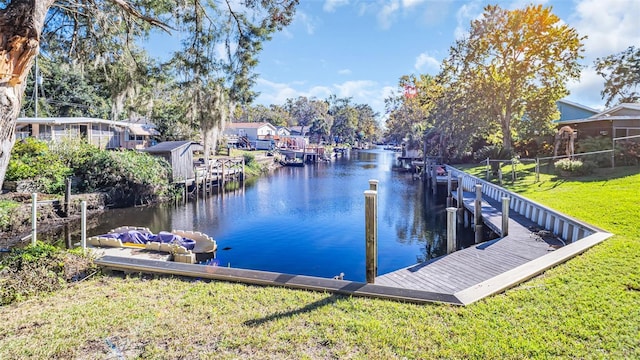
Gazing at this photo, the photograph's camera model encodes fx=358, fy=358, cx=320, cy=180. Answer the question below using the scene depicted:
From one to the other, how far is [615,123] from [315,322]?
23.4 meters

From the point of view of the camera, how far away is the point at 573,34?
2198cm

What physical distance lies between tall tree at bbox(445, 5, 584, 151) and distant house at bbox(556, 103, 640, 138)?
216 centimetres

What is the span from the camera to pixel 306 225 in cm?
1684

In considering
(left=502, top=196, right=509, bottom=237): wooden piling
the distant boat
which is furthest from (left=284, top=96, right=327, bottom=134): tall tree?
(left=502, top=196, right=509, bottom=237): wooden piling

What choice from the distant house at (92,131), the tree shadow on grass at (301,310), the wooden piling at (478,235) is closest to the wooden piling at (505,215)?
the wooden piling at (478,235)

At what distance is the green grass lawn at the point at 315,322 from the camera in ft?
12.1

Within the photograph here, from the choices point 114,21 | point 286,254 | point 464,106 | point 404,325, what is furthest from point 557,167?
point 114,21

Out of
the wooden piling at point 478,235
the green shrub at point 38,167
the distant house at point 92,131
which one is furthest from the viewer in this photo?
the distant house at point 92,131

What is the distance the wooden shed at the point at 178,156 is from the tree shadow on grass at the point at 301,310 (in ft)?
65.9

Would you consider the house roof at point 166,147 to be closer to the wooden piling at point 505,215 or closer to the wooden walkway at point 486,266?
the wooden walkway at point 486,266

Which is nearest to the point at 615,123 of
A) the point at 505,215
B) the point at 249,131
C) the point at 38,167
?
the point at 505,215

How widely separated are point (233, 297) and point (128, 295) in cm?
158

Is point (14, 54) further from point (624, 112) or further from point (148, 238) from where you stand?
point (624, 112)

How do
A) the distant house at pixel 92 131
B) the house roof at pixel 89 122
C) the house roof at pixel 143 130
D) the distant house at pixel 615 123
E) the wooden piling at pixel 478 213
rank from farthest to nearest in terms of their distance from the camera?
the house roof at pixel 143 130 < the distant house at pixel 92 131 < the house roof at pixel 89 122 < the distant house at pixel 615 123 < the wooden piling at pixel 478 213
